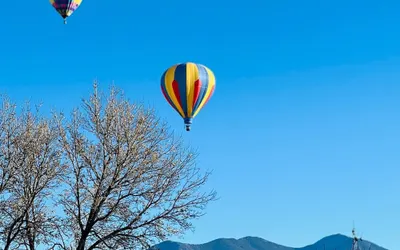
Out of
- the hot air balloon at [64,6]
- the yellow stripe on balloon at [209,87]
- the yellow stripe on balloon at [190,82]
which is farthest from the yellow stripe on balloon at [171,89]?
the hot air balloon at [64,6]

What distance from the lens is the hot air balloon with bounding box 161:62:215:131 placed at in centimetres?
6862

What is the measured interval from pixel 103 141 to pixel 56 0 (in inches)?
1357

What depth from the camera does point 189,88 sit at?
2702 inches

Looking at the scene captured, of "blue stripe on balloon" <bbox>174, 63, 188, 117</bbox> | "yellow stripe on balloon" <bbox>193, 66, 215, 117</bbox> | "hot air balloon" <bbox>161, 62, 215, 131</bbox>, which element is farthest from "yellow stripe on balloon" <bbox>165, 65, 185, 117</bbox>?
"yellow stripe on balloon" <bbox>193, 66, 215, 117</bbox>

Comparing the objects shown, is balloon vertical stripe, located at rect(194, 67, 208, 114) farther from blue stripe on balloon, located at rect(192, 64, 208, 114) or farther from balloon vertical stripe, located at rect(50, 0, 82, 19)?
balloon vertical stripe, located at rect(50, 0, 82, 19)

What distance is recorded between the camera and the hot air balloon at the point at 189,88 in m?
68.6

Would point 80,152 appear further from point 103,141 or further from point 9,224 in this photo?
point 9,224

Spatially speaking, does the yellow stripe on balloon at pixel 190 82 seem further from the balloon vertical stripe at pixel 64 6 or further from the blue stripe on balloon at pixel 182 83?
the balloon vertical stripe at pixel 64 6

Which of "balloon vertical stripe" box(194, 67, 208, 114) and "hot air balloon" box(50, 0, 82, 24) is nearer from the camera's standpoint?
"balloon vertical stripe" box(194, 67, 208, 114)

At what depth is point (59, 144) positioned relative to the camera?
148ft

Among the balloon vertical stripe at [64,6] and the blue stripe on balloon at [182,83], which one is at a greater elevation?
the balloon vertical stripe at [64,6]

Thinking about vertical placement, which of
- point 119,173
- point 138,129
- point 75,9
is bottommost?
point 119,173

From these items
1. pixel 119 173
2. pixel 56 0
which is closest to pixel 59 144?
pixel 119 173

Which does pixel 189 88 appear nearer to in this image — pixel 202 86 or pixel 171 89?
pixel 202 86
